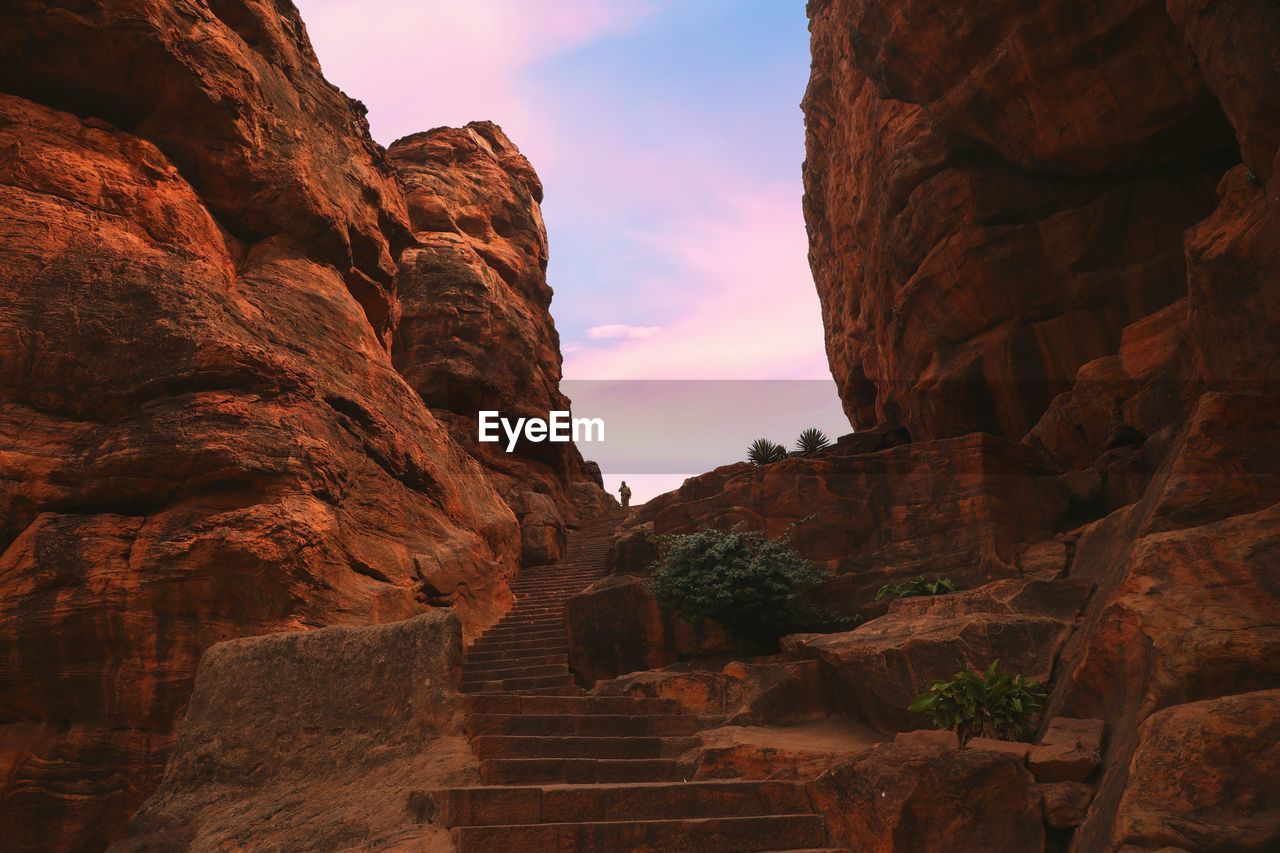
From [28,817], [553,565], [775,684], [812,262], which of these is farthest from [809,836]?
[812,262]

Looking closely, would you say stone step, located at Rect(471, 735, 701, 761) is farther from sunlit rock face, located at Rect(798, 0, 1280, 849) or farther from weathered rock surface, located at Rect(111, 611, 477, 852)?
sunlit rock face, located at Rect(798, 0, 1280, 849)

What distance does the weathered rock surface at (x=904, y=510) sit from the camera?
42.8 ft

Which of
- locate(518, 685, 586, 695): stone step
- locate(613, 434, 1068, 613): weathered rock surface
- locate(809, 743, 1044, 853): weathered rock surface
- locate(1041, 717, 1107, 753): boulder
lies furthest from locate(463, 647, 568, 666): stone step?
locate(1041, 717, 1107, 753): boulder

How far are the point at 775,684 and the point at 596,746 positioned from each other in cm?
253

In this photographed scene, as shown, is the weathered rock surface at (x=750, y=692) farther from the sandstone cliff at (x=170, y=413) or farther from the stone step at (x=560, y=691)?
the sandstone cliff at (x=170, y=413)

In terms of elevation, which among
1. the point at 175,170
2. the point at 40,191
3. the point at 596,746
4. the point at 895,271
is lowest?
the point at 596,746

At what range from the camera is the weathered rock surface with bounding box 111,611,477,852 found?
21.9 feet

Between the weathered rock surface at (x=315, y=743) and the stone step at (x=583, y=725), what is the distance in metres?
0.28

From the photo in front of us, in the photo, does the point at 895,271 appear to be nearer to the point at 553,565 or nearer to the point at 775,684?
the point at 553,565

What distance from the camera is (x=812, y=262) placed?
4091 centimetres

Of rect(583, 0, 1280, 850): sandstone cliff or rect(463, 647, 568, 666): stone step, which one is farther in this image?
rect(463, 647, 568, 666): stone step

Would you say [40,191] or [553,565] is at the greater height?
[40,191]

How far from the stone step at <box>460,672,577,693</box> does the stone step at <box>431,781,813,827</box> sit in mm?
5593

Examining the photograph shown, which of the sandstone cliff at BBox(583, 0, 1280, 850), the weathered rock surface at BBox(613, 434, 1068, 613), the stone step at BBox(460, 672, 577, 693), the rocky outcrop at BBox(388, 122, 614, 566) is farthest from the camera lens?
the rocky outcrop at BBox(388, 122, 614, 566)
